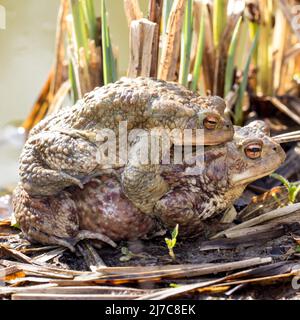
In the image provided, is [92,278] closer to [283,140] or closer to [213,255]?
[213,255]

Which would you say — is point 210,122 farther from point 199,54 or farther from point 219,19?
point 219,19

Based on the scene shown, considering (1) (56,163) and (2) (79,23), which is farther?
(2) (79,23)

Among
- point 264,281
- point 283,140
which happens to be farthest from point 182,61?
point 264,281

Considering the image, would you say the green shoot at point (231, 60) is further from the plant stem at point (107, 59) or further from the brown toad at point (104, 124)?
the brown toad at point (104, 124)

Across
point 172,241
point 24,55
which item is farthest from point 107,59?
point 24,55

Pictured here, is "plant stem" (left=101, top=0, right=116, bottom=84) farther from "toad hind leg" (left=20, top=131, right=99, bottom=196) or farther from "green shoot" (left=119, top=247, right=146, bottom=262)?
"green shoot" (left=119, top=247, right=146, bottom=262)

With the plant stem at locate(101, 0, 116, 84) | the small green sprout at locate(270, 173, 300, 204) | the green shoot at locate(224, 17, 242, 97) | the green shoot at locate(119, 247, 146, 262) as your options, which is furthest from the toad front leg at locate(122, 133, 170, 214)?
the green shoot at locate(224, 17, 242, 97)
